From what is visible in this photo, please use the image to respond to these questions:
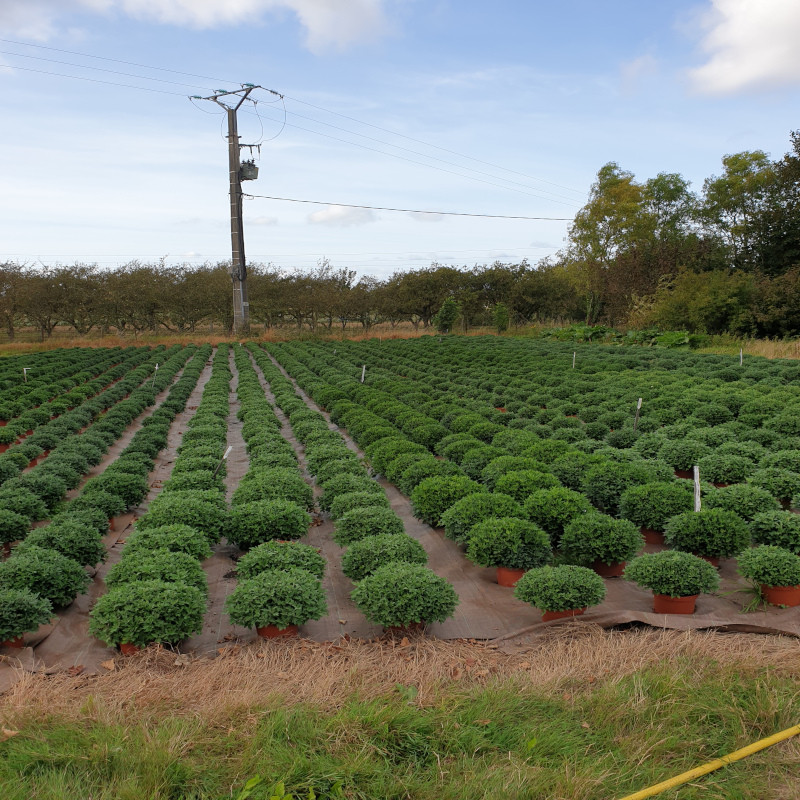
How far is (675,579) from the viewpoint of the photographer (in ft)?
20.3

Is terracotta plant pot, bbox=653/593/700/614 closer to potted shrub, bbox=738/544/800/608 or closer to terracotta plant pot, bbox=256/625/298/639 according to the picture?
potted shrub, bbox=738/544/800/608

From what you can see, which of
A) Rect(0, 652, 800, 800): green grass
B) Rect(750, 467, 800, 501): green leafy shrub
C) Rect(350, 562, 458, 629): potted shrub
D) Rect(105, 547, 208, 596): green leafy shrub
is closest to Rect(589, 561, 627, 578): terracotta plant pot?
Rect(350, 562, 458, 629): potted shrub

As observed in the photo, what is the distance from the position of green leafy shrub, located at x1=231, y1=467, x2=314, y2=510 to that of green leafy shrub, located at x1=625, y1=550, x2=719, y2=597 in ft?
15.8

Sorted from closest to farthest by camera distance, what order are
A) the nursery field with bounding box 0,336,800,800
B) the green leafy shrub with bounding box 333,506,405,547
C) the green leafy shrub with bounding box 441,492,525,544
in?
the nursery field with bounding box 0,336,800,800, the green leafy shrub with bounding box 333,506,405,547, the green leafy shrub with bounding box 441,492,525,544

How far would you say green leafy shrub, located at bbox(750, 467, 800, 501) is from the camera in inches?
356

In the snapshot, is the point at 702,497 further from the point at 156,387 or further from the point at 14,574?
the point at 156,387

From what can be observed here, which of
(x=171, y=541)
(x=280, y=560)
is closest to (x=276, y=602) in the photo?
(x=280, y=560)

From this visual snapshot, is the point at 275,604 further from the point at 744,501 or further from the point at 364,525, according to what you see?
the point at 744,501

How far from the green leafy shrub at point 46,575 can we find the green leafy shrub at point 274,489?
8.01ft

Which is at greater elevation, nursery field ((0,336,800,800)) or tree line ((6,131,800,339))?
tree line ((6,131,800,339))

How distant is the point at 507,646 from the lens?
595cm

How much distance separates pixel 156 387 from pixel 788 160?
40.2m

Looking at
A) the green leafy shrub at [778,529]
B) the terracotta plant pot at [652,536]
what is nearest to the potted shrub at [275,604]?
the terracotta plant pot at [652,536]

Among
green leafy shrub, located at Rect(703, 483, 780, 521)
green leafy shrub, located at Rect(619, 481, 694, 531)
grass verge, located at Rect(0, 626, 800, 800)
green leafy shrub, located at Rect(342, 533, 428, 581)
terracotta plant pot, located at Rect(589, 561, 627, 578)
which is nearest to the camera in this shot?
grass verge, located at Rect(0, 626, 800, 800)
